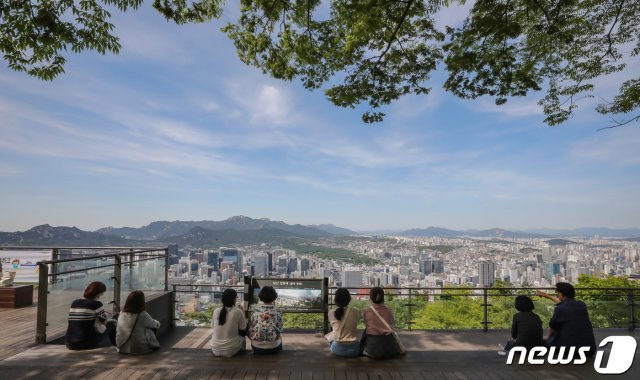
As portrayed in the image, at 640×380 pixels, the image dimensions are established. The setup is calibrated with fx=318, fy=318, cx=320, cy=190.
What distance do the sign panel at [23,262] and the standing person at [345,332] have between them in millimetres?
8605

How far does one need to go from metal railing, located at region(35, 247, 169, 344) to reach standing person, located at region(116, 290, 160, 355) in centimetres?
175

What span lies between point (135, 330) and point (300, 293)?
3019mm

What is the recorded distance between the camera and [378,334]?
4.44m

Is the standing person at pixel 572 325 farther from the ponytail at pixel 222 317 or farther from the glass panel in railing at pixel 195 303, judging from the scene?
the glass panel in railing at pixel 195 303

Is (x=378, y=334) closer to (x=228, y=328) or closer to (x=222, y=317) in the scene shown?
(x=228, y=328)

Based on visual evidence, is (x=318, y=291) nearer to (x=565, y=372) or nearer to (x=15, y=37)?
(x=565, y=372)

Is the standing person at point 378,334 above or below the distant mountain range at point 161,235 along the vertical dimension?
above

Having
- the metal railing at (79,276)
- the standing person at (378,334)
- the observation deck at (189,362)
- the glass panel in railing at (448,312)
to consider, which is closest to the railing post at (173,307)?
the metal railing at (79,276)

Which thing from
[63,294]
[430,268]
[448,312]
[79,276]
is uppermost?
[79,276]

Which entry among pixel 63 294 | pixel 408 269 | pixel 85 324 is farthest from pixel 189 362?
pixel 408 269

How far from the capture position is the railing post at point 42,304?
5.12 metres

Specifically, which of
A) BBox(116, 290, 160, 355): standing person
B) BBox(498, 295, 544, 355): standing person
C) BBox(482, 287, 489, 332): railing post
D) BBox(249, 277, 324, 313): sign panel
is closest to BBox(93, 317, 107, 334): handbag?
BBox(116, 290, 160, 355): standing person

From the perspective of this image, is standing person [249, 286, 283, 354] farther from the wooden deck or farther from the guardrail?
the guardrail

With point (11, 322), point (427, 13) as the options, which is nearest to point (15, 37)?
point (11, 322)
